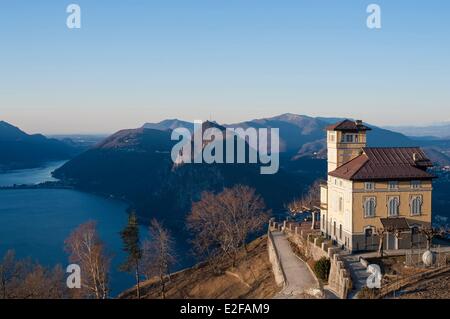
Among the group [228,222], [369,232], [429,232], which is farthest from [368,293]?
[228,222]

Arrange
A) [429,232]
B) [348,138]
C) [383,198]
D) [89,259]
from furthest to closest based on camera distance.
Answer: [348,138], [383,198], [89,259], [429,232]

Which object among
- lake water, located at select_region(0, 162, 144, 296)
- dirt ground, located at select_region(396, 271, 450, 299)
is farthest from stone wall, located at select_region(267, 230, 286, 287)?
lake water, located at select_region(0, 162, 144, 296)

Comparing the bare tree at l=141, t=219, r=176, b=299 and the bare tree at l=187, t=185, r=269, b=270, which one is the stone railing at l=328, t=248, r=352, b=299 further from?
the bare tree at l=187, t=185, r=269, b=270

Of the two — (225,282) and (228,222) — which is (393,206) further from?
(228,222)

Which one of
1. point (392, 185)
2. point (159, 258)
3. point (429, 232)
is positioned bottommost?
point (159, 258)

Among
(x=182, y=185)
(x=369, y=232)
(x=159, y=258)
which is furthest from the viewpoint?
(x=182, y=185)
